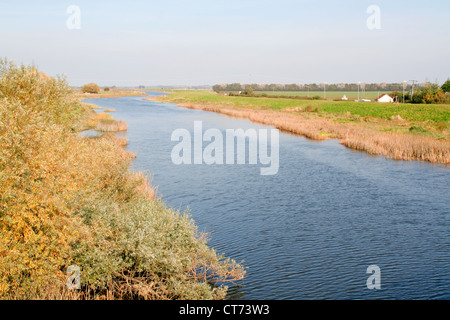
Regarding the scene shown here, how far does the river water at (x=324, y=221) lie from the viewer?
12.4 m

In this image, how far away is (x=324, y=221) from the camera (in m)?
17.9

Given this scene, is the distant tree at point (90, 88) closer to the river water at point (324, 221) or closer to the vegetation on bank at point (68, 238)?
the river water at point (324, 221)

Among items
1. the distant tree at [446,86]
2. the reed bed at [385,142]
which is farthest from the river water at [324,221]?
the distant tree at [446,86]

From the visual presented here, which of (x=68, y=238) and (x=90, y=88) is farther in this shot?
(x=90, y=88)

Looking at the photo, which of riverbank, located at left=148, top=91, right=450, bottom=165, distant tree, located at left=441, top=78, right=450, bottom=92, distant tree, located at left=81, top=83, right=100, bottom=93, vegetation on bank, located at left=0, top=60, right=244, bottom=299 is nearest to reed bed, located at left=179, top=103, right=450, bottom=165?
riverbank, located at left=148, top=91, right=450, bottom=165

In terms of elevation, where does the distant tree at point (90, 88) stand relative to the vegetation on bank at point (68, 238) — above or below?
above

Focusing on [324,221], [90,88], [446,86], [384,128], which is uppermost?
[90,88]

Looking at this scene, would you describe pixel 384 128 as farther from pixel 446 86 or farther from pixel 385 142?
pixel 446 86

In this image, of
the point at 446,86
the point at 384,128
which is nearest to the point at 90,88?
the point at 446,86

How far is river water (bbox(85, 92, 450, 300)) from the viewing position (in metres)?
12.4

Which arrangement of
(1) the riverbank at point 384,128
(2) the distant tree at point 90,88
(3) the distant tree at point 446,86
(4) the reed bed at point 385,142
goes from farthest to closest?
(2) the distant tree at point 90,88 < (3) the distant tree at point 446,86 < (1) the riverbank at point 384,128 < (4) the reed bed at point 385,142
